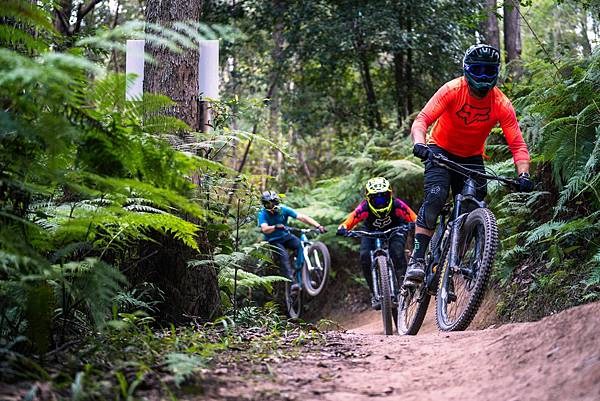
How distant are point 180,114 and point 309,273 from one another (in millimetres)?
7914

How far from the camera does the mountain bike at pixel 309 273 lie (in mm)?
13477

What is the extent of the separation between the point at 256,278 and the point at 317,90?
12.9m

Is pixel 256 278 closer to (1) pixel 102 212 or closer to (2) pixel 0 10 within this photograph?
(1) pixel 102 212

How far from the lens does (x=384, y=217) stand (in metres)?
9.68

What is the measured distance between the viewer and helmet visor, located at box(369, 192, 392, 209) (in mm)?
9602

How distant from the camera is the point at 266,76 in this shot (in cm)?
1897

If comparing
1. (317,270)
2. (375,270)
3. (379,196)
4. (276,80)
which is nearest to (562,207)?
(379,196)

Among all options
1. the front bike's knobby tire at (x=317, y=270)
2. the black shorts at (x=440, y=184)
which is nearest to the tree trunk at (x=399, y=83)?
the front bike's knobby tire at (x=317, y=270)

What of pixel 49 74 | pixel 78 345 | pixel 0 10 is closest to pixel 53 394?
pixel 78 345

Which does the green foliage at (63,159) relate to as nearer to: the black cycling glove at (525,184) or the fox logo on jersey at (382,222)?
the black cycling glove at (525,184)

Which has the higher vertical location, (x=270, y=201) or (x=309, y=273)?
(x=270, y=201)

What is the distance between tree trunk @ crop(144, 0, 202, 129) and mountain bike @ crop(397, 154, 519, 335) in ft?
7.64

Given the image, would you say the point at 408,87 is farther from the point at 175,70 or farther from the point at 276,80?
the point at 175,70

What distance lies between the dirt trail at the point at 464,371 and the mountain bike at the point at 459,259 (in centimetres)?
115
